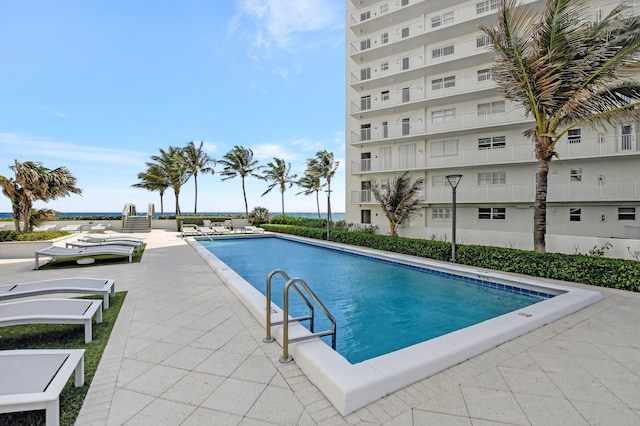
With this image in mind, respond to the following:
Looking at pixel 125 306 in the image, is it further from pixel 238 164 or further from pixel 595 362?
pixel 238 164

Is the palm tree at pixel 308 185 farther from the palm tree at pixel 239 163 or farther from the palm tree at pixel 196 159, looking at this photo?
the palm tree at pixel 196 159

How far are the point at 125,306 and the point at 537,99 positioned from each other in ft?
34.5

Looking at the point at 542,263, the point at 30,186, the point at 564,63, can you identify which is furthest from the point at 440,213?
the point at 30,186

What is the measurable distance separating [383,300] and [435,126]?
14.9 metres

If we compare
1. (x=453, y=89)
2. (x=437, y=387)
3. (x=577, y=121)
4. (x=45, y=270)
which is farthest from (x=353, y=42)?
(x=437, y=387)

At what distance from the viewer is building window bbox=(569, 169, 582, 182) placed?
14.5 m

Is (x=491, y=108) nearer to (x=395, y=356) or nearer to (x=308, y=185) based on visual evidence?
(x=395, y=356)

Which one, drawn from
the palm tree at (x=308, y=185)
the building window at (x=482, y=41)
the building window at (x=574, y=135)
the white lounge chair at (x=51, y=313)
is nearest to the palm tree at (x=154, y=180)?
the palm tree at (x=308, y=185)

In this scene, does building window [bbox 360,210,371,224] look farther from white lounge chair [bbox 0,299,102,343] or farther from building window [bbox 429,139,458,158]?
white lounge chair [bbox 0,299,102,343]

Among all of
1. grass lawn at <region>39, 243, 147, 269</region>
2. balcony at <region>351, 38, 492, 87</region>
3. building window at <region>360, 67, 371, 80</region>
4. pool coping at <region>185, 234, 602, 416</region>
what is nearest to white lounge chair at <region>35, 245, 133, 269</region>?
grass lawn at <region>39, 243, 147, 269</region>

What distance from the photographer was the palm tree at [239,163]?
29906mm

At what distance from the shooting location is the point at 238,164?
29.9 m

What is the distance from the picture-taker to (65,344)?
3.55m

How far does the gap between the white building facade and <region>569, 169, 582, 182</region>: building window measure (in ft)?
0.15
